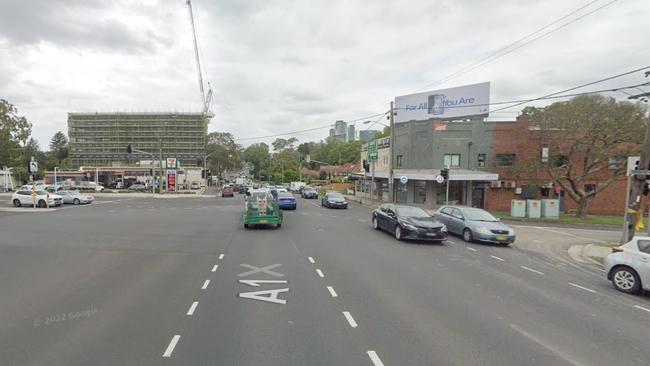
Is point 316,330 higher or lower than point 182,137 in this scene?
lower

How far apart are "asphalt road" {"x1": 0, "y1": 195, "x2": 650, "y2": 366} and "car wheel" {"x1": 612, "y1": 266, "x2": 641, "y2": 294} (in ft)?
0.83

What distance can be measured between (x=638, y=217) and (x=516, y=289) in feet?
29.1

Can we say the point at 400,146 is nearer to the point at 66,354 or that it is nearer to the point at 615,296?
the point at 615,296

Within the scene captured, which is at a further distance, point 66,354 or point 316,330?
point 316,330

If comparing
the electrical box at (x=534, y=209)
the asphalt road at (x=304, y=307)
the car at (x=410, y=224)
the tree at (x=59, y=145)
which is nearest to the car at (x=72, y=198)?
the asphalt road at (x=304, y=307)

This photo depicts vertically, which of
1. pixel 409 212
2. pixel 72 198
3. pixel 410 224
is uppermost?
pixel 409 212

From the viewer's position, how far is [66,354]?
4590 millimetres

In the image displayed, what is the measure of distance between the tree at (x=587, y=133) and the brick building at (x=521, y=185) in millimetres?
2696

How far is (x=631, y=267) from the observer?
27.1ft

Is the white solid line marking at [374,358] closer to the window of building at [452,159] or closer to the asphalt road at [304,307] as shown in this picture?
the asphalt road at [304,307]

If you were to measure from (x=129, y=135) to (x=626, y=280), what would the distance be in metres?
128

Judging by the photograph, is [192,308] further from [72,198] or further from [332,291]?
[72,198]

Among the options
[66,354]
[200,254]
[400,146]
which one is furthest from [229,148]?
[66,354]

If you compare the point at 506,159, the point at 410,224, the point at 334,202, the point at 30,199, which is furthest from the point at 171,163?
the point at 410,224
